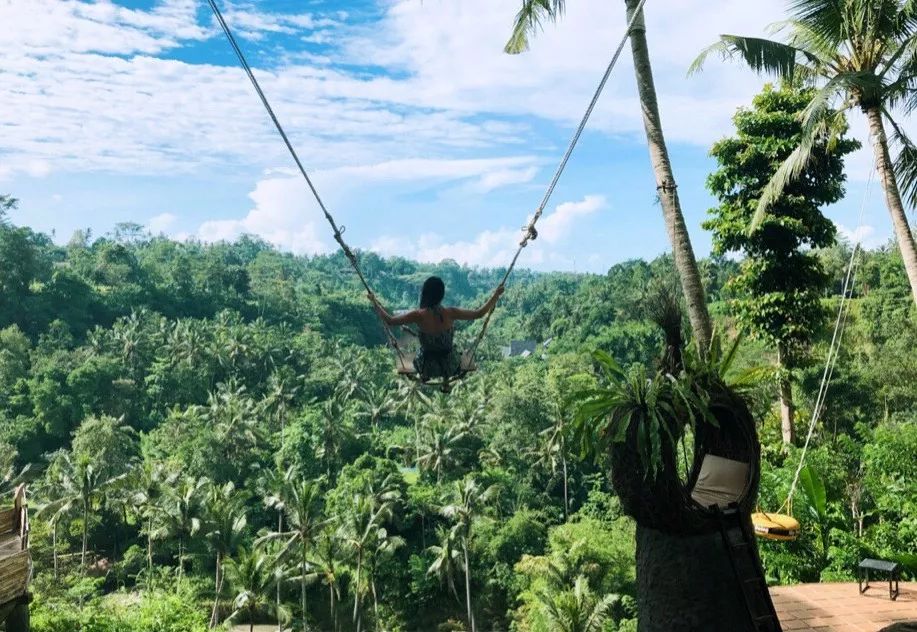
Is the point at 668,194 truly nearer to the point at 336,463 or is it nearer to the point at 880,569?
the point at 880,569

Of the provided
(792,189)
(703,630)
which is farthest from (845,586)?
(792,189)

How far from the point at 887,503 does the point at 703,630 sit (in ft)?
21.6

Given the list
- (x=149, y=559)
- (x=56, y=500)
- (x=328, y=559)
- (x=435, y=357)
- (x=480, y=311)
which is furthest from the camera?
(x=149, y=559)

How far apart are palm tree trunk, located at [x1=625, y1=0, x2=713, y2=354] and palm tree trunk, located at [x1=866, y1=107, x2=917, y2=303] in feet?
12.3

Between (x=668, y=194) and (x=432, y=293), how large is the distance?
8.02ft

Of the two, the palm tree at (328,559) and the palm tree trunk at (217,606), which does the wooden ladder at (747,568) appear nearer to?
the palm tree at (328,559)

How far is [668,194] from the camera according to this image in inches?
248

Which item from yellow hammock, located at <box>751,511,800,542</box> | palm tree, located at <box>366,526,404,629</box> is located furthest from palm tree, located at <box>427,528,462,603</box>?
yellow hammock, located at <box>751,511,800,542</box>

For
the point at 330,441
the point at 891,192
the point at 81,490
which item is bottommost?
the point at 81,490

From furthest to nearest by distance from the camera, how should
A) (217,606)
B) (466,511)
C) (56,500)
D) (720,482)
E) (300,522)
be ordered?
1. (56,500)
2. (217,606)
3. (466,511)
4. (300,522)
5. (720,482)

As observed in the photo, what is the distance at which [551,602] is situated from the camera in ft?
56.7

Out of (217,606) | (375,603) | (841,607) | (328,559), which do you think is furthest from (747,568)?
(217,606)

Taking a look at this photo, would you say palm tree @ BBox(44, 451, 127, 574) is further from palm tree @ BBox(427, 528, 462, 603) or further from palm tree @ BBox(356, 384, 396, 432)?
palm tree @ BBox(356, 384, 396, 432)

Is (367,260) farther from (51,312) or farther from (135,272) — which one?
(51,312)
